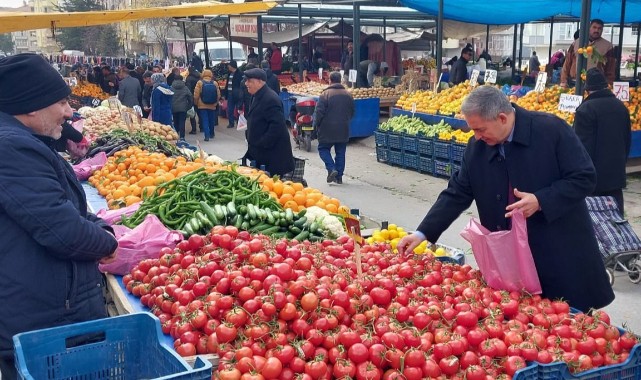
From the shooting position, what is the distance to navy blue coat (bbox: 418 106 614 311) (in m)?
3.56

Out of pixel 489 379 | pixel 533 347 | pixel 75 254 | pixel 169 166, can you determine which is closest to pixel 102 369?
pixel 75 254

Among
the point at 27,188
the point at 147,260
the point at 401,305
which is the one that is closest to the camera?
the point at 27,188

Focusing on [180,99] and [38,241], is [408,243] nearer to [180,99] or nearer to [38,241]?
[38,241]

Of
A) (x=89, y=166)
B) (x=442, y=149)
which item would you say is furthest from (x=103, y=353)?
(x=442, y=149)

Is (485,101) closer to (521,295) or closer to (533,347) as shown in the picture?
(521,295)

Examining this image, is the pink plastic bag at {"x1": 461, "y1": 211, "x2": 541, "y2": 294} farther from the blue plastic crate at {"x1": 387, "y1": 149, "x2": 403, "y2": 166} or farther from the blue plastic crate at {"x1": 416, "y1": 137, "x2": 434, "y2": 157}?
the blue plastic crate at {"x1": 387, "y1": 149, "x2": 403, "y2": 166}

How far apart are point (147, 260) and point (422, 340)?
81.1 inches

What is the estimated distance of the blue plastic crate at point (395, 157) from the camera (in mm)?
12945

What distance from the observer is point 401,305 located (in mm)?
3379

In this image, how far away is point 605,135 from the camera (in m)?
7.11

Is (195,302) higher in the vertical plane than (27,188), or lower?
lower

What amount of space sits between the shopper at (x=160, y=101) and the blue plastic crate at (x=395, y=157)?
526cm

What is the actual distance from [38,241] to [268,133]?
554cm

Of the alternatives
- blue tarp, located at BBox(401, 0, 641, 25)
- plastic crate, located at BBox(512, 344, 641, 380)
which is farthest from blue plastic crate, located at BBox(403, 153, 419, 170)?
plastic crate, located at BBox(512, 344, 641, 380)
